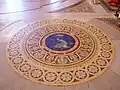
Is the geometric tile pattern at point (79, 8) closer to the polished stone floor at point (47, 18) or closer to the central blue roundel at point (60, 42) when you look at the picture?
the polished stone floor at point (47, 18)

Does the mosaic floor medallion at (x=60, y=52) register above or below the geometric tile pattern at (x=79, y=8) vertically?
below

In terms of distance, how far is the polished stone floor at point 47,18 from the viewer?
198cm

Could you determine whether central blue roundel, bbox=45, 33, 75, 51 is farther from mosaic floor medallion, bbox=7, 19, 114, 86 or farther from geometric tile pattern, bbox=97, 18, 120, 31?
geometric tile pattern, bbox=97, 18, 120, 31

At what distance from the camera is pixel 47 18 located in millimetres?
3064

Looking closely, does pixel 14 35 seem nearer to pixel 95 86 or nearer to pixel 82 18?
pixel 82 18

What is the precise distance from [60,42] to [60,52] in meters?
0.19

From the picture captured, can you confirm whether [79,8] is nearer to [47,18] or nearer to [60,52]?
[47,18]

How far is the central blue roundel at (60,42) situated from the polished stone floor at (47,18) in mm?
508

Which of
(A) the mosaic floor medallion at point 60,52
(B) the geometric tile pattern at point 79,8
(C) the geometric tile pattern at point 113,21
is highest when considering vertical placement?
(B) the geometric tile pattern at point 79,8

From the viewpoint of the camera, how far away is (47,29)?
276 centimetres

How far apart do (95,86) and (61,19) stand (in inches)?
53.9

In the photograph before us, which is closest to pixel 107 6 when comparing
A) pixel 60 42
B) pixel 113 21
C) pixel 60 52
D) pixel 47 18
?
pixel 113 21

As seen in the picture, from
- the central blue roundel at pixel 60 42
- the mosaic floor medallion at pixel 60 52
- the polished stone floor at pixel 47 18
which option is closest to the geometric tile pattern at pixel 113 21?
the polished stone floor at pixel 47 18

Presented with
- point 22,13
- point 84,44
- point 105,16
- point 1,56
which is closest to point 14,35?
point 1,56
